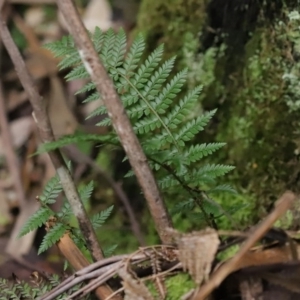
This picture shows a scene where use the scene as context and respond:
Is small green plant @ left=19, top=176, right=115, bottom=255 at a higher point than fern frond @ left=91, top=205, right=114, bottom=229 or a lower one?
higher

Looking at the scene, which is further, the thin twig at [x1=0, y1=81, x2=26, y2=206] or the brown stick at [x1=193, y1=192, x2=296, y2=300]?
the thin twig at [x1=0, y1=81, x2=26, y2=206]

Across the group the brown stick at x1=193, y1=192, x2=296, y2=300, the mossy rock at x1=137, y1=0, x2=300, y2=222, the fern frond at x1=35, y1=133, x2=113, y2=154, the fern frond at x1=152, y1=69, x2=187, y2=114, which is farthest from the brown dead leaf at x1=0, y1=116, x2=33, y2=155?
the brown stick at x1=193, y1=192, x2=296, y2=300

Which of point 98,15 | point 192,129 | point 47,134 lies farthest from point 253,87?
point 98,15

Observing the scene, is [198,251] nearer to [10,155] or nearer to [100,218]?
[100,218]

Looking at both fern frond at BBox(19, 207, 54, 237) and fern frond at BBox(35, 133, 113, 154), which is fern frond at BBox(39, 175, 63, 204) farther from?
fern frond at BBox(35, 133, 113, 154)

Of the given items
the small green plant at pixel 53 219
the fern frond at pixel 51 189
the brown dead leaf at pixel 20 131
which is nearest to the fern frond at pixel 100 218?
the small green plant at pixel 53 219

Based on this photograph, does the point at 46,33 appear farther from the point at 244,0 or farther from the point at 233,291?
the point at 233,291

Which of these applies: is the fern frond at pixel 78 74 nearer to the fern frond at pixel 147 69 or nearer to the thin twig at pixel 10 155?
the fern frond at pixel 147 69
